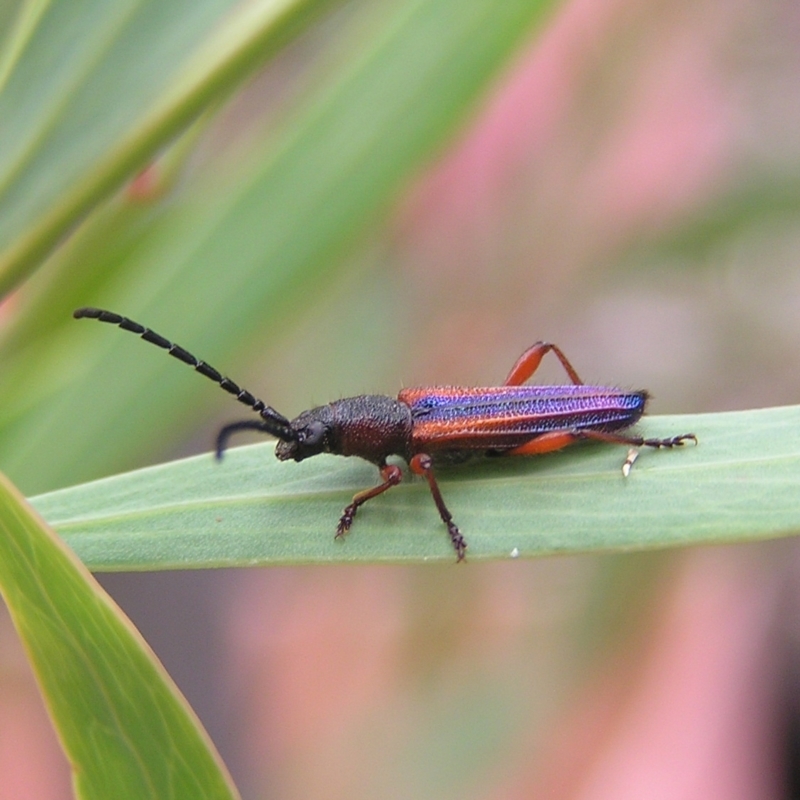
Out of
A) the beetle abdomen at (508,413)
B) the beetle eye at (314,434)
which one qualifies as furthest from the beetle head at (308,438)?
the beetle abdomen at (508,413)

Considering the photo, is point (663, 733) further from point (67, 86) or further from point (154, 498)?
point (67, 86)

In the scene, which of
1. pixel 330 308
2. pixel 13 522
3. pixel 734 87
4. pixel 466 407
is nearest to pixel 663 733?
pixel 466 407

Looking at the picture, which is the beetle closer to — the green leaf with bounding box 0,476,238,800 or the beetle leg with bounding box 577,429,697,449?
the beetle leg with bounding box 577,429,697,449

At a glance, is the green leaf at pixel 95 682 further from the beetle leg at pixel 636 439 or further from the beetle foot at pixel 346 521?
the beetle leg at pixel 636 439

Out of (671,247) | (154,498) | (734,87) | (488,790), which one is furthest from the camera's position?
(734,87)

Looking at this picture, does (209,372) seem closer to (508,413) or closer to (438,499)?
(438,499)

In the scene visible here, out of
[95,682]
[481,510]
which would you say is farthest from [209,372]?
[95,682]
